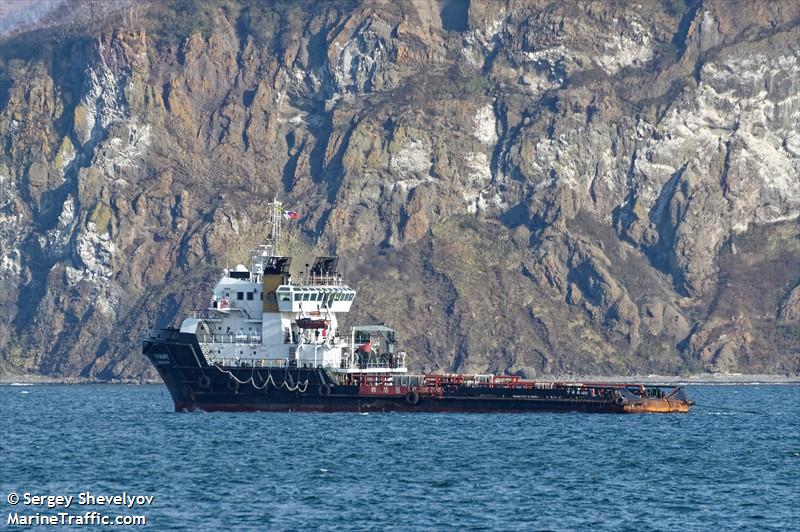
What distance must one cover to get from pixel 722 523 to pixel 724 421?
59.0 m

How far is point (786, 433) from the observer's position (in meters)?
136

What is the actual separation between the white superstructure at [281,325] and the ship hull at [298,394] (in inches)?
44.0

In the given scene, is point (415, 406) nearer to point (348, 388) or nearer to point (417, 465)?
point (348, 388)

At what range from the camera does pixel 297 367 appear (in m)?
139

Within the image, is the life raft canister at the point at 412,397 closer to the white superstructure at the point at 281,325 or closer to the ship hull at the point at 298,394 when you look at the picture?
the ship hull at the point at 298,394

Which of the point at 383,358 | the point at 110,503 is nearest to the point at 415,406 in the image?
the point at 383,358

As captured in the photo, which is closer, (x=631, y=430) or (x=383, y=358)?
(x=631, y=430)

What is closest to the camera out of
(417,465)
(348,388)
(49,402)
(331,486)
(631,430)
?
(331,486)

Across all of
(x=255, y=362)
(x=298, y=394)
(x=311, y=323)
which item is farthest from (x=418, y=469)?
(x=255, y=362)

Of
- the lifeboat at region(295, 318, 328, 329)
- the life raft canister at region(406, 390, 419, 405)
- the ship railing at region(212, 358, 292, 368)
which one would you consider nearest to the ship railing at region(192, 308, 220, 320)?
the ship railing at region(212, 358, 292, 368)

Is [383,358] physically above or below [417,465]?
above

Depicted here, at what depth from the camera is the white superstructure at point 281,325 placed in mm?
139250

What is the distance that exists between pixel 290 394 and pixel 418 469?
35.9 metres

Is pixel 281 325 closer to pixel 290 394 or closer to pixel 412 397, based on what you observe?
pixel 290 394
